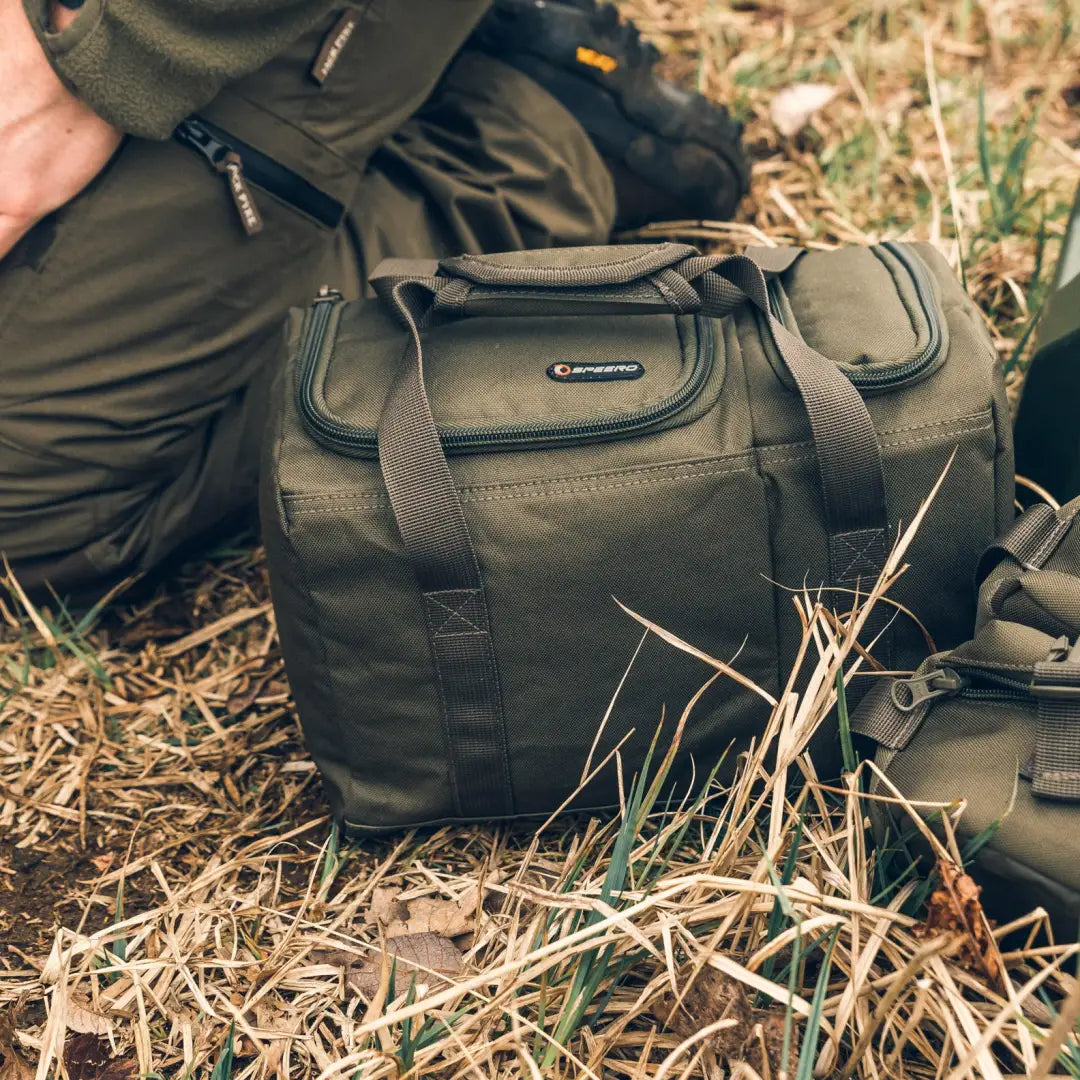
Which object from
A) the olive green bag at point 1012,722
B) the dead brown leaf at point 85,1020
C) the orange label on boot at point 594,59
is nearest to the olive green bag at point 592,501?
the olive green bag at point 1012,722

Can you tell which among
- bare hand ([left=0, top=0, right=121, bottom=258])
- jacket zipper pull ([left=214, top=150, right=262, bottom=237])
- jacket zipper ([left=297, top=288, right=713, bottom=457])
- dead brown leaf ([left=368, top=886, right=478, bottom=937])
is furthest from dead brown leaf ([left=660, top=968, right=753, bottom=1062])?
bare hand ([left=0, top=0, right=121, bottom=258])

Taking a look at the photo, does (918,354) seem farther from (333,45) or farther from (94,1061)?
(94,1061)

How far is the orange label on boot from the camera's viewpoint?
2.02m

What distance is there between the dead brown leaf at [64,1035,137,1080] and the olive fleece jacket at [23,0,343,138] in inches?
45.2

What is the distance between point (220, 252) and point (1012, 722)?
1249mm

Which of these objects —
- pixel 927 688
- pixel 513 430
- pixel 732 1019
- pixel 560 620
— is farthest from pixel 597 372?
pixel 732 1019

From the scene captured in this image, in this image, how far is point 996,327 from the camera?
212cm

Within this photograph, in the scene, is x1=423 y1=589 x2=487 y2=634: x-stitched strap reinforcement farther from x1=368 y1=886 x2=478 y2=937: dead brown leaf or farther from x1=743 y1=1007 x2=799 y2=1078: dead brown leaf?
x1=743 y1=1007 x2=799 y2=1078: dead brown leaf

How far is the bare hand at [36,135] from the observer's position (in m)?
1.53

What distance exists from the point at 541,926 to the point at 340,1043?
0.26 metres

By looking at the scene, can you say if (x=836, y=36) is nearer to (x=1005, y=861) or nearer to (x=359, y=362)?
(x=359, y=362)

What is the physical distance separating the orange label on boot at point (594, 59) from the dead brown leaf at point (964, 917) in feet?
4.76

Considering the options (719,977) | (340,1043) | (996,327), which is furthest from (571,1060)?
(996,327)

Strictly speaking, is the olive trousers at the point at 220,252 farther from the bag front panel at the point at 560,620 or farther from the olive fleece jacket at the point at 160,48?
the bag front panel at the point at 560,620
